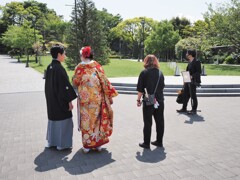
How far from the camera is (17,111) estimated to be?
9055mm

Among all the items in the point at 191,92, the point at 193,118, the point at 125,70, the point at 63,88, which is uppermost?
the point at 63,88

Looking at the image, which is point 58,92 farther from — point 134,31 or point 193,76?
point 134,31

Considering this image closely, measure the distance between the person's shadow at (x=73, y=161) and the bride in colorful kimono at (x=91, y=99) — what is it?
0.58ft

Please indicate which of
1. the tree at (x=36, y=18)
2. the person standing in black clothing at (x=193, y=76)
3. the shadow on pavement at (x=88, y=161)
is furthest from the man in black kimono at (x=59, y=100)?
the tree at (x=36, y=18)

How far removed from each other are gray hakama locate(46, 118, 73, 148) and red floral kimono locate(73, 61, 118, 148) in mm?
337

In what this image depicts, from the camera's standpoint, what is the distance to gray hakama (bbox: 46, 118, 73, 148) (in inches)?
194

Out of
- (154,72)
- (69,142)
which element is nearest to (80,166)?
(69,142)

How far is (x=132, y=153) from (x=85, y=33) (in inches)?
798

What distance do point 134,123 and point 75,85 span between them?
9.40ft

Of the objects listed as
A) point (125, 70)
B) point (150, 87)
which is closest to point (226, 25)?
point (125, 70)

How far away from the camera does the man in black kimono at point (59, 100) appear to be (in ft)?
15.7

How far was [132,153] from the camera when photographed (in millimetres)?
4852

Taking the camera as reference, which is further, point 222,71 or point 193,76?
point 222,71

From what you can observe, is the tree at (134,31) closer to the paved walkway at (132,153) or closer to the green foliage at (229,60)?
the green foliage at (229,60)
